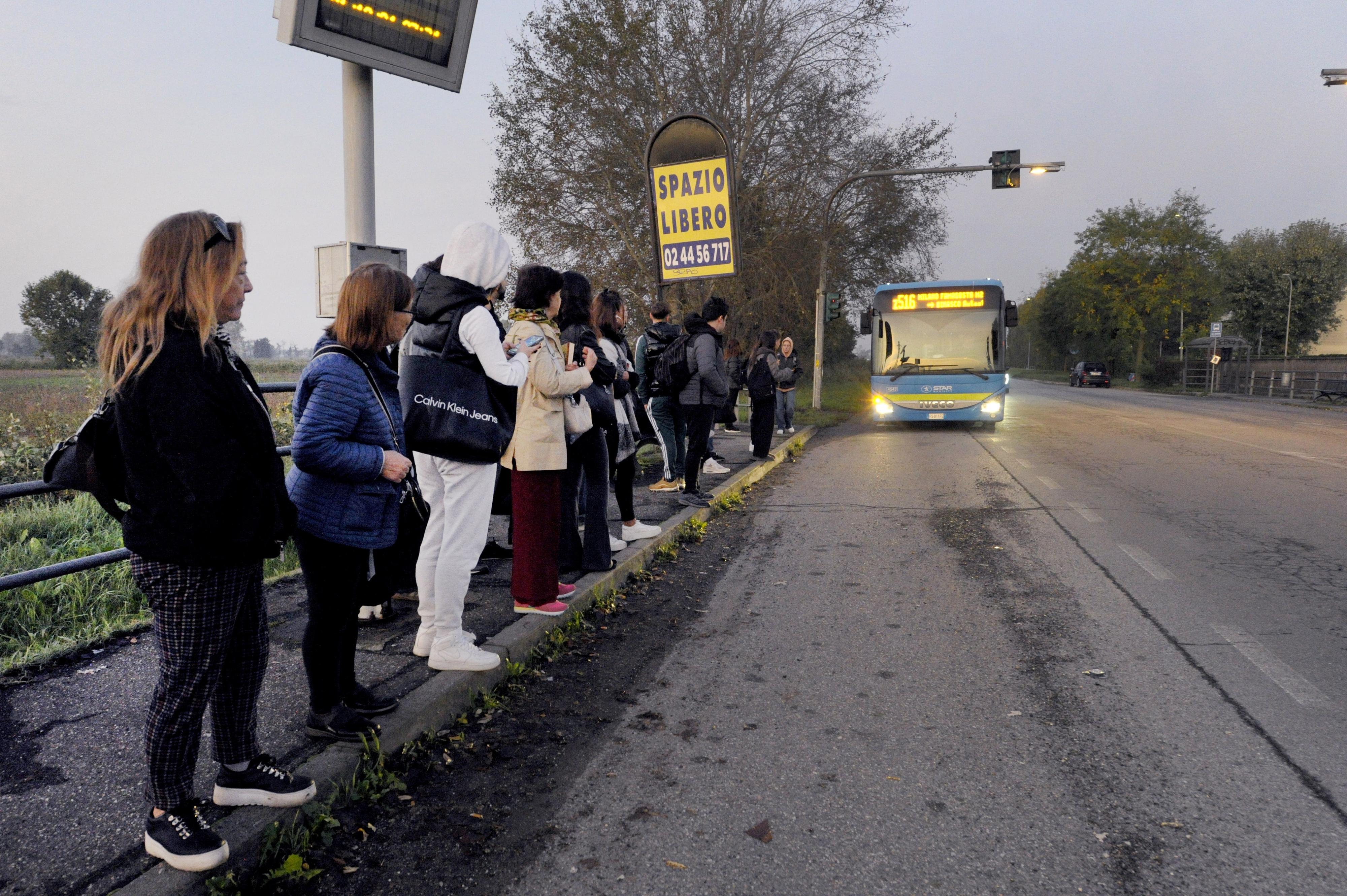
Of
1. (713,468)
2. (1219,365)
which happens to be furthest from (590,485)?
(1219,365)

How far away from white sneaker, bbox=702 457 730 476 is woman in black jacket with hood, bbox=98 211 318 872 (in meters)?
8.52

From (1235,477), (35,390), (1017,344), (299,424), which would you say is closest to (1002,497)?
(1235,477)

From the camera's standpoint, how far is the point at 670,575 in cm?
638

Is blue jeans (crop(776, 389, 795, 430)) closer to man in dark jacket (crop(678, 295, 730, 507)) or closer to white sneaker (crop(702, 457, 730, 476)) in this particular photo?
white sneaker (crop(702, 457, 730, 476))

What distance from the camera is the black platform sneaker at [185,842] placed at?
2416 millimetres

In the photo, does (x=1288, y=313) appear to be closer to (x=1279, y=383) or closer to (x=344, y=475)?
(x=1279, y=383)

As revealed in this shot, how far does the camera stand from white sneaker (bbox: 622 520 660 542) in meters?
6.77

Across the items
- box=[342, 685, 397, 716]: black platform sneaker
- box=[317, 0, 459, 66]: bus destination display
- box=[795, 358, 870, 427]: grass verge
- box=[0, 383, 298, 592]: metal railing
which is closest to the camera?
box=[342, 685, 397, 716]: black platform sneaker

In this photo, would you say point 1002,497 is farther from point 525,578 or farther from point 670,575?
point 525,578

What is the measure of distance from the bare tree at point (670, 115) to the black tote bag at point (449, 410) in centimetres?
1478

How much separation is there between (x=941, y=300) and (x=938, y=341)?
0.82 meters

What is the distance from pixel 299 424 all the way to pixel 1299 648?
4.82 meters

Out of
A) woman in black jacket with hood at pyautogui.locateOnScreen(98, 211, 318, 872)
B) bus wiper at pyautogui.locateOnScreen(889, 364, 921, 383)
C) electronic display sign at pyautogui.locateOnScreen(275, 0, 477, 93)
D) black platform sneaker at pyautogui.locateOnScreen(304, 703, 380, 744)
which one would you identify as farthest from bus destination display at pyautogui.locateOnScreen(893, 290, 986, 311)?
woman in black jacket with hood at pyautogui.locateOnScreen(98, 211, 318, 872)

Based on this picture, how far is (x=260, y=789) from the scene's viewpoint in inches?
108
